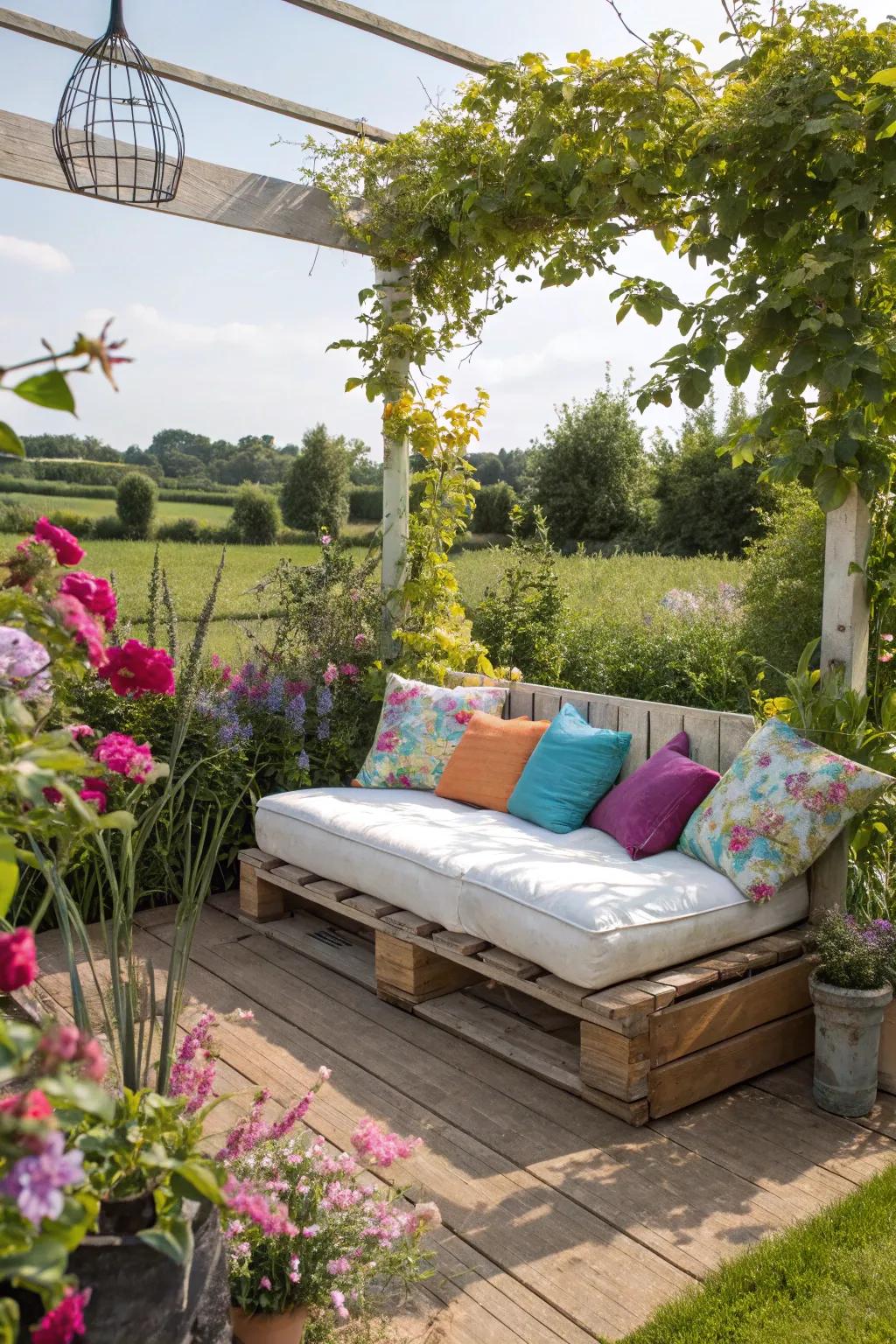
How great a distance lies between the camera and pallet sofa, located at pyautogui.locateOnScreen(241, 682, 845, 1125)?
102 inches

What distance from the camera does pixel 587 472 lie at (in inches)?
236

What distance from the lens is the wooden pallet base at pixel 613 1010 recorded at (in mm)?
2551

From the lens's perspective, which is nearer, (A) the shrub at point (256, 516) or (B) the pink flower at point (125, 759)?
(B) the pink flower at point (125, 759)

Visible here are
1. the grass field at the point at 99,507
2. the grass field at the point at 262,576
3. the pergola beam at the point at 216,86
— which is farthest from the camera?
the grass field at the point at 262,576

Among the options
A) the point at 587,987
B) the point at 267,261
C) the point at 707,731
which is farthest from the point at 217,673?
the point at 587,987

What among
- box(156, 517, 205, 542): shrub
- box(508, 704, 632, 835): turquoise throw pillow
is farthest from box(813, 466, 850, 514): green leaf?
box(156, 517, 205, 542): shrub

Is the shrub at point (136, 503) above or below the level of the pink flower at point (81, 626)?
above

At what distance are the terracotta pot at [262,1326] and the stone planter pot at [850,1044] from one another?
144cm

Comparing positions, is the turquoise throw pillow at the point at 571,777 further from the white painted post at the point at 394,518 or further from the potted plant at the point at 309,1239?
the potted plant at the point at 309,1239

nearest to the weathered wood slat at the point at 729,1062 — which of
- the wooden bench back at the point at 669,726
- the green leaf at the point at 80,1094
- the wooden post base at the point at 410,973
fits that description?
the wooden bench back at the point at 669,726

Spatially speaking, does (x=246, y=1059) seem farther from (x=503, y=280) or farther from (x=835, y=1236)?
(x=503, y=280)

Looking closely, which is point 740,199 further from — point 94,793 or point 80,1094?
point 80,1094

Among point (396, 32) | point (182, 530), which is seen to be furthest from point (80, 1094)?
point (182, 530)

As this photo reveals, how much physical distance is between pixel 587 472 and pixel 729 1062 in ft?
12.7
